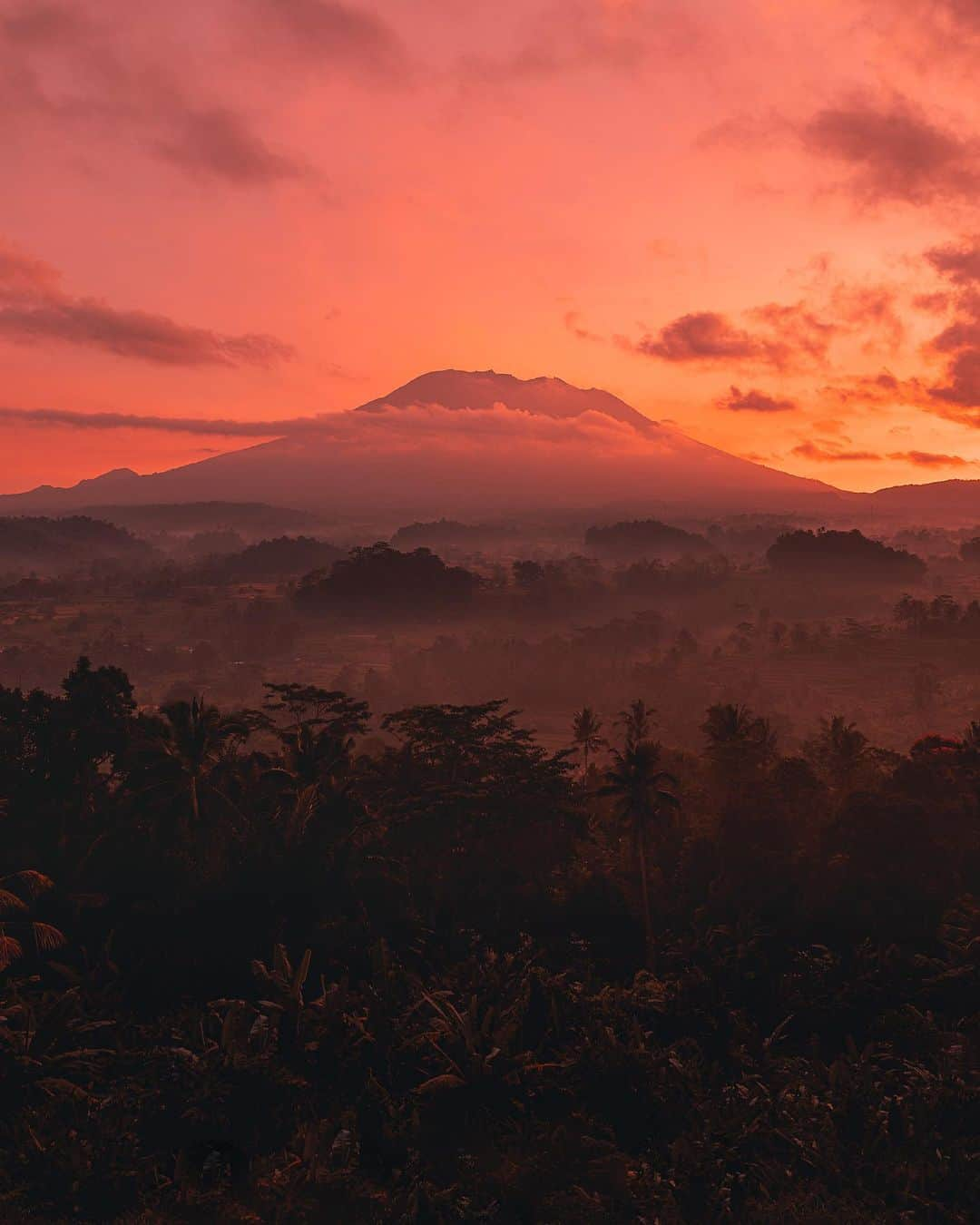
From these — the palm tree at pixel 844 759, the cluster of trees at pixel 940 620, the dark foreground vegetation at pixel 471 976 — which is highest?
the cluster of trees at pixel 940 620

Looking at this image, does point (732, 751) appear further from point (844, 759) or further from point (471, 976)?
point (471, 976)

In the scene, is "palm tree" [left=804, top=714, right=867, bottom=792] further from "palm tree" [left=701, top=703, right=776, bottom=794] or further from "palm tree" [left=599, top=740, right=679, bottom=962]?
"palm tree" [left=599, top=740, right=679, bottom=962]

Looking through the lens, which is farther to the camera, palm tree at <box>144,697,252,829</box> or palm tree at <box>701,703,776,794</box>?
palm tree at <box>701,703,776,794</box>

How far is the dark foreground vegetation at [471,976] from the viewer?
2519cm

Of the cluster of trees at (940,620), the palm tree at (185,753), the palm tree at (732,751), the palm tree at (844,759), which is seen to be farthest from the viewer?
the cluster of trees at (940,620)

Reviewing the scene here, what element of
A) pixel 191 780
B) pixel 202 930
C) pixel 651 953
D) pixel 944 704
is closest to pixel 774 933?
pixel 651 953

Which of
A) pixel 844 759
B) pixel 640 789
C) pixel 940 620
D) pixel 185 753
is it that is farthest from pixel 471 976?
pixel 940 620

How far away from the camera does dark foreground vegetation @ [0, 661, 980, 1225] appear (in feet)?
82.6

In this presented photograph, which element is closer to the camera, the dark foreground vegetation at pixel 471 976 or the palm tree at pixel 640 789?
the dark foreground vegetation at pixel 471 976

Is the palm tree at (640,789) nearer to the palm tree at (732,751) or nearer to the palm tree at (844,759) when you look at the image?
the palm tree at (732,751)

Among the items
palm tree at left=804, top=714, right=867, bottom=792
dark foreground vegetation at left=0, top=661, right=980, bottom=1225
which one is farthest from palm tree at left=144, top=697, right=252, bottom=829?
palm tree at left=804, top=714, right=867, bottom=792

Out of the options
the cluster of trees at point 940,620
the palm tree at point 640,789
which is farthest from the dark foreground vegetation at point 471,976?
the cluster of trees at point 940,620

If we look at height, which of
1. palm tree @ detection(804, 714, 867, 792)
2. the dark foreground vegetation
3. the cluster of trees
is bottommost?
the dark foreground vegetation

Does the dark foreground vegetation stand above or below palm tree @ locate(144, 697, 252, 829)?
below
